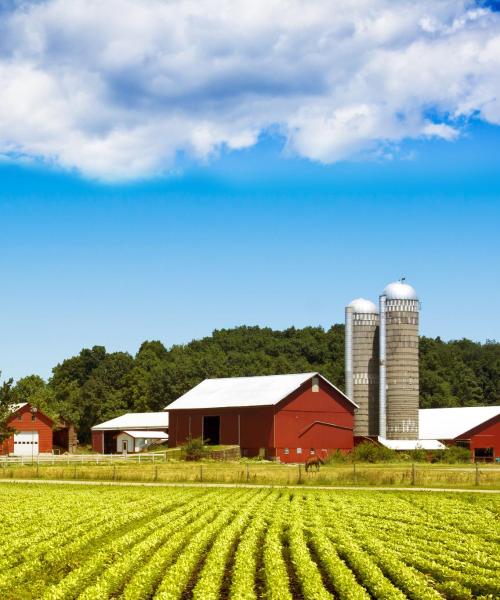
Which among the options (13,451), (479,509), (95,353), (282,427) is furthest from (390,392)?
(95,353)

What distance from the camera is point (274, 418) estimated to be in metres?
75.4

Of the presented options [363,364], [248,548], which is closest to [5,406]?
[363,364]

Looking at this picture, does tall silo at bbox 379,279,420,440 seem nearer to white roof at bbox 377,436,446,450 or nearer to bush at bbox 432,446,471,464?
white roof at bbox 377,436,446,450

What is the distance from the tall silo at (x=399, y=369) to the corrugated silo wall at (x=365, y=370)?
1.24 meters

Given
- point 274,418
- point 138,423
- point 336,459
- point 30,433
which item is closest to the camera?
point 336,459

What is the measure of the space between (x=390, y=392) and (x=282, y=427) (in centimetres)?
1174

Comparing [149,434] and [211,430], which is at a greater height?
[211,430]

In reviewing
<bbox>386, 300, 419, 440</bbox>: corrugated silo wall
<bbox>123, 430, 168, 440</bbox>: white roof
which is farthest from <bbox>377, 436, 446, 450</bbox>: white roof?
<bbox>123, 430, 168, 440</bbox>: white roof

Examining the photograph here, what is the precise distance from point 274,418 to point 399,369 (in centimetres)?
1329

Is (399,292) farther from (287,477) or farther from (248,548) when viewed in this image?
(248,548)

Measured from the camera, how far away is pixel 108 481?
50.1 metres

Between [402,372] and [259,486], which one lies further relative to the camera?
[402,372]

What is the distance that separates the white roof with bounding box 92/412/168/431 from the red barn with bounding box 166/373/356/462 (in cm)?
1590

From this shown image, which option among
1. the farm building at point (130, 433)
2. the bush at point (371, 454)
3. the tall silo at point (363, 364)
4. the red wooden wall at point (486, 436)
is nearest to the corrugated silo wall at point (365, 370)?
the tall silo at point (363, 364)
